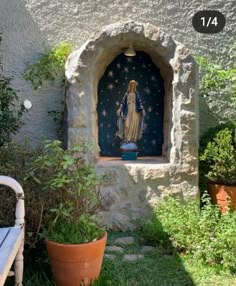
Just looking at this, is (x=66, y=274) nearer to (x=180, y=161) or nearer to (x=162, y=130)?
(x=180, y=161)

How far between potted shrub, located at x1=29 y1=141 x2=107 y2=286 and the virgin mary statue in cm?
189

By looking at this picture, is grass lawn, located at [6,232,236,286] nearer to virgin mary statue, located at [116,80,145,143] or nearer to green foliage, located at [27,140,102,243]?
green foliage, located at [27,140,102,243]

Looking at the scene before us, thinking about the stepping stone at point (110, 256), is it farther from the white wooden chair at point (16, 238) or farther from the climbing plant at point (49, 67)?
the climbing plant at point (49, 67)

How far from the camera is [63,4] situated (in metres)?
5.26

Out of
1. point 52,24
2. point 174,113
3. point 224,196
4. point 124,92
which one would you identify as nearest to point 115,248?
point 224,196

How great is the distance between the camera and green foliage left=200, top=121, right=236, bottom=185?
14.9 ft

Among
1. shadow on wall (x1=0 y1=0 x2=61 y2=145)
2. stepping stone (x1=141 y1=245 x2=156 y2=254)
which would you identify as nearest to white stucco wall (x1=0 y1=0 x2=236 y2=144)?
shadow on wall (x1=0 y1=0 x2=61 y2=145)

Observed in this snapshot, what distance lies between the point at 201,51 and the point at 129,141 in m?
1.65

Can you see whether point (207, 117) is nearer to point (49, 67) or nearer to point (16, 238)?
point (49, 67)

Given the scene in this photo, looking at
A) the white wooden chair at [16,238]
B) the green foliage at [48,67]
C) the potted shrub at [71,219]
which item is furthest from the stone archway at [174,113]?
the white wooden chair at [16,238]

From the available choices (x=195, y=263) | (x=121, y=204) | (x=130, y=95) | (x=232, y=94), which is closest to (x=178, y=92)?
(x=130, y=95)

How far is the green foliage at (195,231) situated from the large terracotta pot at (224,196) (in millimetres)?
501

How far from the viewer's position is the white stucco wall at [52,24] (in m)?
5.27

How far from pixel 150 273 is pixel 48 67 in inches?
116
